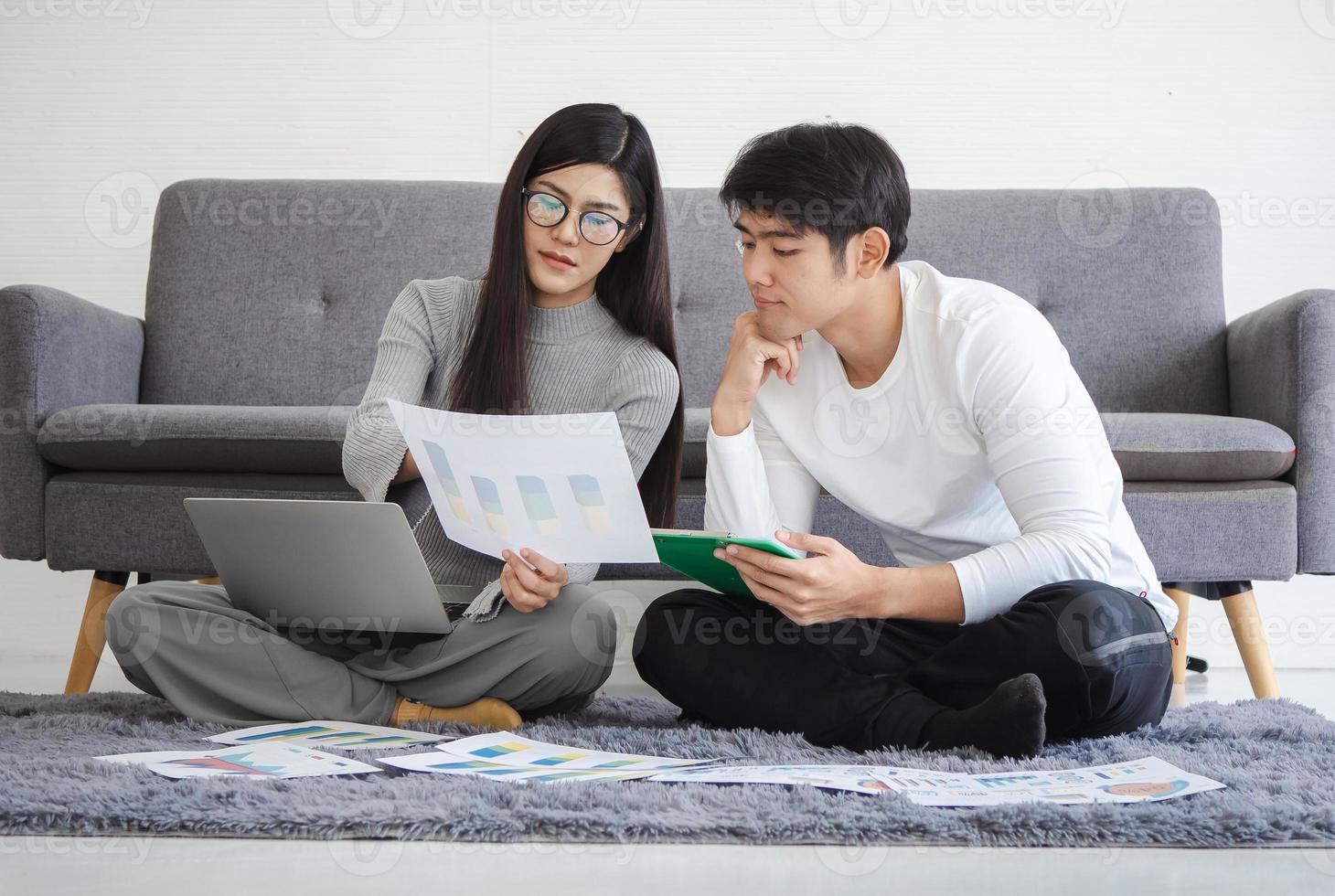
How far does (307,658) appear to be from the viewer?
4.52 ft

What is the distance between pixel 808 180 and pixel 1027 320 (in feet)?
1.02

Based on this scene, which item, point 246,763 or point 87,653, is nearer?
point 246,763

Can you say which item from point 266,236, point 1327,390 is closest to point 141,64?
point 266,236

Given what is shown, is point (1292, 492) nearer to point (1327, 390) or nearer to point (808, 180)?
point (1327, 390)

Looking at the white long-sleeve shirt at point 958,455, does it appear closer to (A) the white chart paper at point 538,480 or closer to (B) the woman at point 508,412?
(B) the woman at point 508,412

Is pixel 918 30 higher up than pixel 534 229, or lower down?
higher up

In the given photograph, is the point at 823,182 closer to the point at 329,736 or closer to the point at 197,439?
the point at 329,736

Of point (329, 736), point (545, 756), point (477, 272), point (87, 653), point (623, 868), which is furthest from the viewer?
point (477, 272)

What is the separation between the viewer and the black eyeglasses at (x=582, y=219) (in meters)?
1.46

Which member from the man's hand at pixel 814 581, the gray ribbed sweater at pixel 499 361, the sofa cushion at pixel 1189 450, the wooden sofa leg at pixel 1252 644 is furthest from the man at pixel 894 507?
the wooden sofa leg at pixel 1252 644

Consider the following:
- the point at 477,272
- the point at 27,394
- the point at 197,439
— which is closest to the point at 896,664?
the point at 197,439

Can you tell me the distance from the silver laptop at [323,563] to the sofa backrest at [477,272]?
1.00 metres

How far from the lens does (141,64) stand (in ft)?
8.82

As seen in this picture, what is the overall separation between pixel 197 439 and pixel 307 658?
2.00ft
